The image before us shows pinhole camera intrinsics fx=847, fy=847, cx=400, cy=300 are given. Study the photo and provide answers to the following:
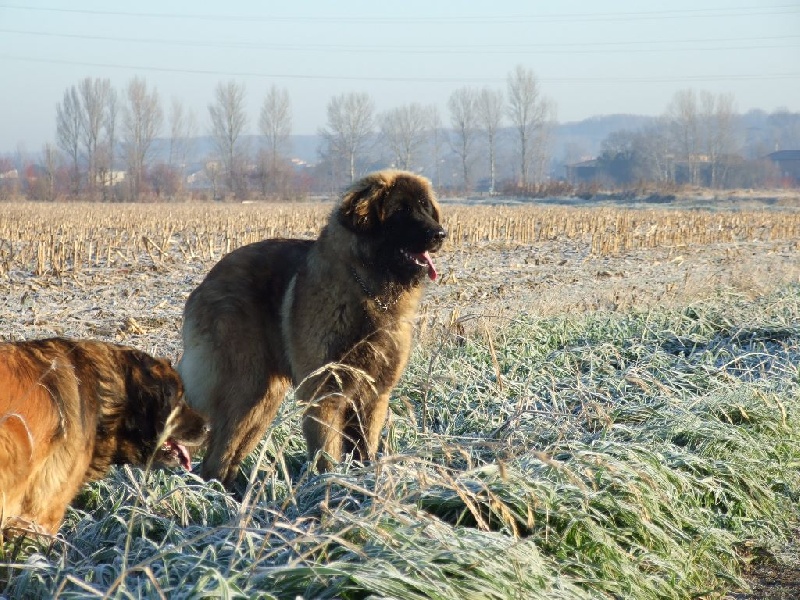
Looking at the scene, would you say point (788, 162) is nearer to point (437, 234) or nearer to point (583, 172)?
point (583, 172)

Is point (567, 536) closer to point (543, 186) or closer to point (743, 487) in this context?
point (743, 487)

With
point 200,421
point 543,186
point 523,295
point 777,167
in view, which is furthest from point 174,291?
point 777,167

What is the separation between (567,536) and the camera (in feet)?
12.9

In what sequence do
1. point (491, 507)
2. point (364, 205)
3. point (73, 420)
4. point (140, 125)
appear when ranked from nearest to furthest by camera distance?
point (491, 507) < point (73, 420) < point (364, 205) < point (140, 125)

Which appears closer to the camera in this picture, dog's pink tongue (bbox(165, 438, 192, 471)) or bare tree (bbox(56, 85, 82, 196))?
dog's pink tongue (bbox(165, 438, 192, 471))

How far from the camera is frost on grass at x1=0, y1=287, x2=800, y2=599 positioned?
3.14 metres

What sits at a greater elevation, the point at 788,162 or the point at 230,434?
the point at 788,162

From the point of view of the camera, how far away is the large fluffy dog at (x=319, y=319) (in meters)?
5.21

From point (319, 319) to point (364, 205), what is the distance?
2.57 ft

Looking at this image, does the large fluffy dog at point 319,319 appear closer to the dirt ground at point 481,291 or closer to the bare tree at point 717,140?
the dirt ground at point 481,291

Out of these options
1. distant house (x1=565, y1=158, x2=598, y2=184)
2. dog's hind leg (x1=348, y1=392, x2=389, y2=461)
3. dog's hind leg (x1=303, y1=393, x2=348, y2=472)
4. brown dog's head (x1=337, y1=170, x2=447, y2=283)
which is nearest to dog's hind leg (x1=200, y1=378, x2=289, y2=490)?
dog's hind leg (x1=303, y1=393, x2=348, y2=472)

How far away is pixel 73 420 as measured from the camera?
12.6 ft

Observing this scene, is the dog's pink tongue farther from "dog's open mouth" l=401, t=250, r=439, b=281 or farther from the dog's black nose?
the dog's black nose

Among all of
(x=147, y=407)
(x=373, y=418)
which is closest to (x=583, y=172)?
(x=373, y=418)
